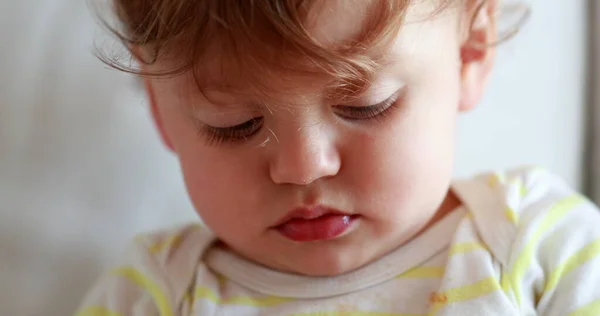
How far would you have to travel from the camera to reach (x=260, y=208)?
1.96 ft

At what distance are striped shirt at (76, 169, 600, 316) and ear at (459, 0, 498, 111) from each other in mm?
94

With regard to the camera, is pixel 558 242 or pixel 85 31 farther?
pixel 85 31

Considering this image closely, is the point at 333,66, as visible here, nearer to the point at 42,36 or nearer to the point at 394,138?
the point at 394,138

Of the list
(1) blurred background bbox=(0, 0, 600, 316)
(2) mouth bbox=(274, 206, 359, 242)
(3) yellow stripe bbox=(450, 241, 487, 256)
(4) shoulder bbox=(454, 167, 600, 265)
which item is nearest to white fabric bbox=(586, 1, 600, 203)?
(1) blurred background bbox=(0, 0, 600, 316)

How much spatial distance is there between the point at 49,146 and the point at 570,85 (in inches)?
25.7

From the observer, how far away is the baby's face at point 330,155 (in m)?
0.55

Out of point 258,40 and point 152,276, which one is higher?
point 258,40

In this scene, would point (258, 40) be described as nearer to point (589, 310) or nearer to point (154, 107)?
point (154, 107)

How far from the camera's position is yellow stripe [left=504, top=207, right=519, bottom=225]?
65 centimetres

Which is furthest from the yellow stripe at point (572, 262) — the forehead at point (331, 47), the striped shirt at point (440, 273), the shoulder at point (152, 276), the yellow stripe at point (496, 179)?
the shoulder at point (152, 276)

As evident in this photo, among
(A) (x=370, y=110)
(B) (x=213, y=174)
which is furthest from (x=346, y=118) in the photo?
(B) (x=213, y=174)

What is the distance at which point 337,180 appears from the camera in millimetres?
580

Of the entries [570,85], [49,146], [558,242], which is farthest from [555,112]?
[49,146]

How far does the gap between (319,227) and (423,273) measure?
12cm
